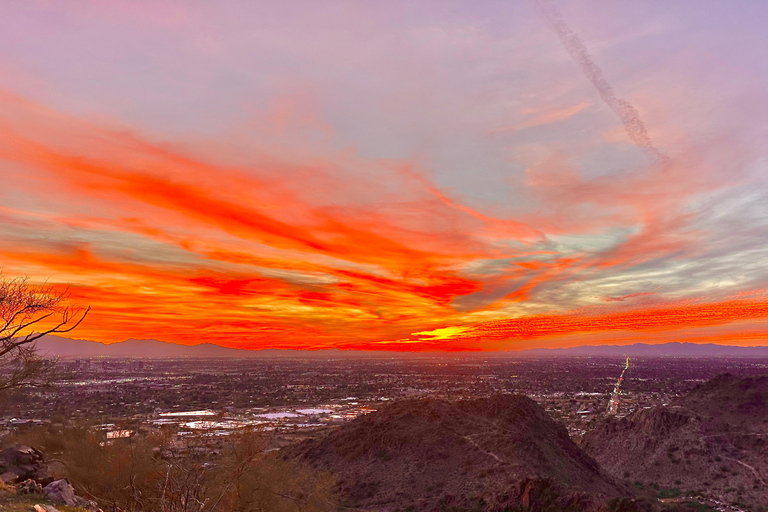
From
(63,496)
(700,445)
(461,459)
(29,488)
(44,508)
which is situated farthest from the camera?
(700,445)

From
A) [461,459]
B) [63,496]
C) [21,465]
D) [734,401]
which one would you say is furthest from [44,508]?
[734,401]

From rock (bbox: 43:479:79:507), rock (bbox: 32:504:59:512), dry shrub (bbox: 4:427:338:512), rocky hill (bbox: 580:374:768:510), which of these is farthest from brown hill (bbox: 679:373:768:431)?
rock (bbox: 32:504:59:512)

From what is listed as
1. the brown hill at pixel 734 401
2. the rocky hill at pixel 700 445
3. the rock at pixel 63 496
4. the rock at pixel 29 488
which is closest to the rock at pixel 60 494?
the rock at pixel 63 496

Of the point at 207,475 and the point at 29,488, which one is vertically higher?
the point at 29,488

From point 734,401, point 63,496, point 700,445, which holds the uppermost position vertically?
point 63,496

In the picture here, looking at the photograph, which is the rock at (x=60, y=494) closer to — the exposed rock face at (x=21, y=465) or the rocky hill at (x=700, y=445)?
the exposed rock face at (x=21, y=465)

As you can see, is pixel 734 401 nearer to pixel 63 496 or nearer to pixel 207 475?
pixel 207 475
